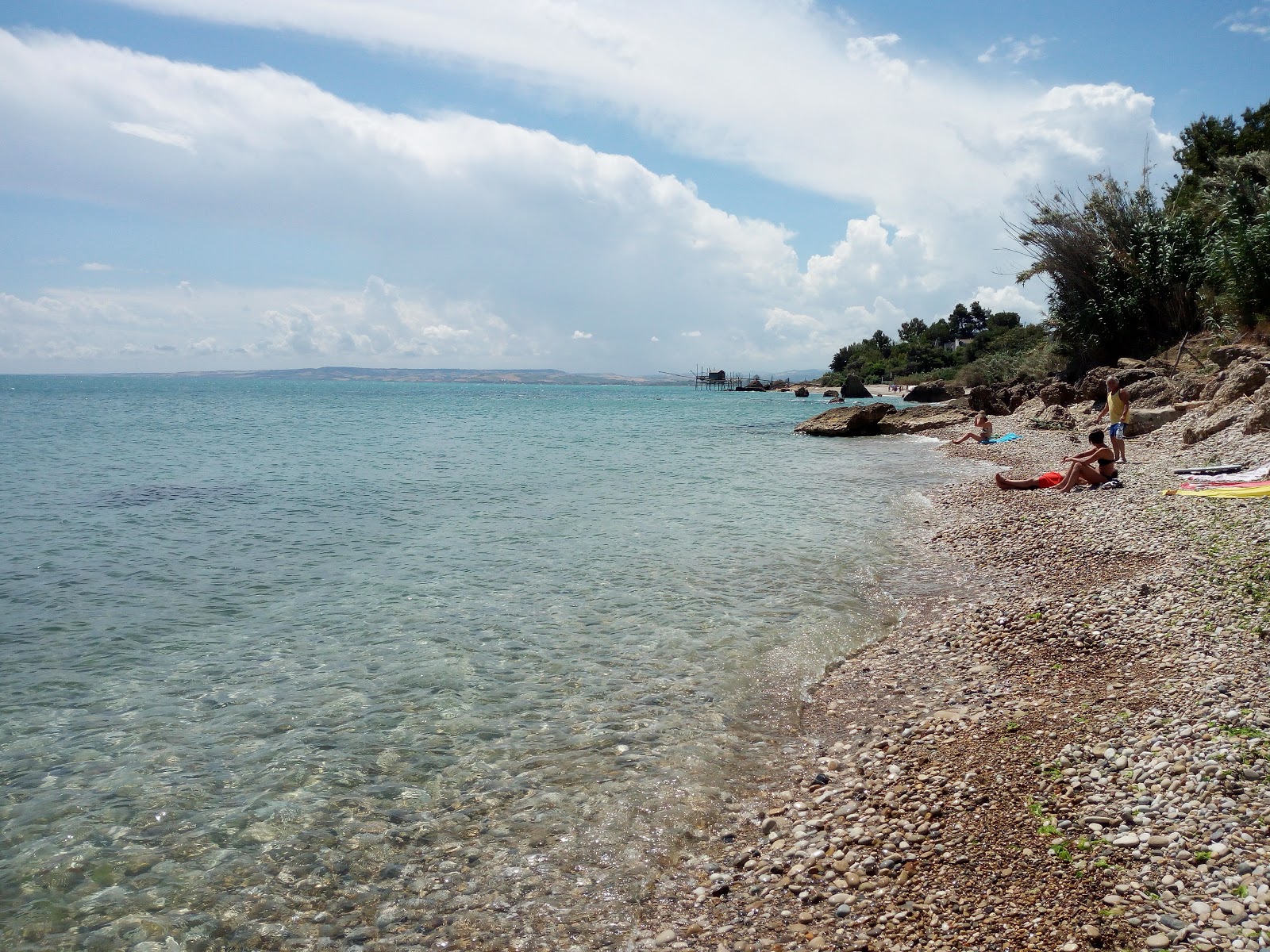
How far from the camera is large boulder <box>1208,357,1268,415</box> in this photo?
763 inches

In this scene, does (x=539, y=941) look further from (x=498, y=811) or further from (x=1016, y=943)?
(x=1016, y=943)

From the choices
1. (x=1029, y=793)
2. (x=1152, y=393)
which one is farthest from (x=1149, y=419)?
(x=1029, y=793)

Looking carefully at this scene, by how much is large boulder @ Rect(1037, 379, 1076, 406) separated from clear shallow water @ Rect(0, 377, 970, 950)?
66.5ft

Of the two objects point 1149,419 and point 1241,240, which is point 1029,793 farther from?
point 1241,240

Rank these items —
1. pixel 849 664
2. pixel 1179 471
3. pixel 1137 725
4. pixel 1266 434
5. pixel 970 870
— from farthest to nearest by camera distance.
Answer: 1. pixel 1266 434
2. pixel 1179 471
3. pixel 849 664
4. pixel 1137 725
5. pixel 970 870

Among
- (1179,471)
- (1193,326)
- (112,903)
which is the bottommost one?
(112,903)

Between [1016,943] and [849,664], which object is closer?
[1016,943]

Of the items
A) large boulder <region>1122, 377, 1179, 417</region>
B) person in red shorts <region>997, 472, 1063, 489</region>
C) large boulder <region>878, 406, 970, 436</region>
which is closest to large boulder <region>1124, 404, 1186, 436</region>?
large boulder <region>1122, 377, 1179, 417</region>

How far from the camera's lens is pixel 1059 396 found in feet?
114

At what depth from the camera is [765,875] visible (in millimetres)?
4887

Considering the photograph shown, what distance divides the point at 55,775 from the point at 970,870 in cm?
710

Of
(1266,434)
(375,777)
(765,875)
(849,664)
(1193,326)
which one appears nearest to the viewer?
(765,875)

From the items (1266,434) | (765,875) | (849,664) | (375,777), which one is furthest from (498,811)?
(1266,434)

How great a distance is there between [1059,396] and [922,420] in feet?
23.1
